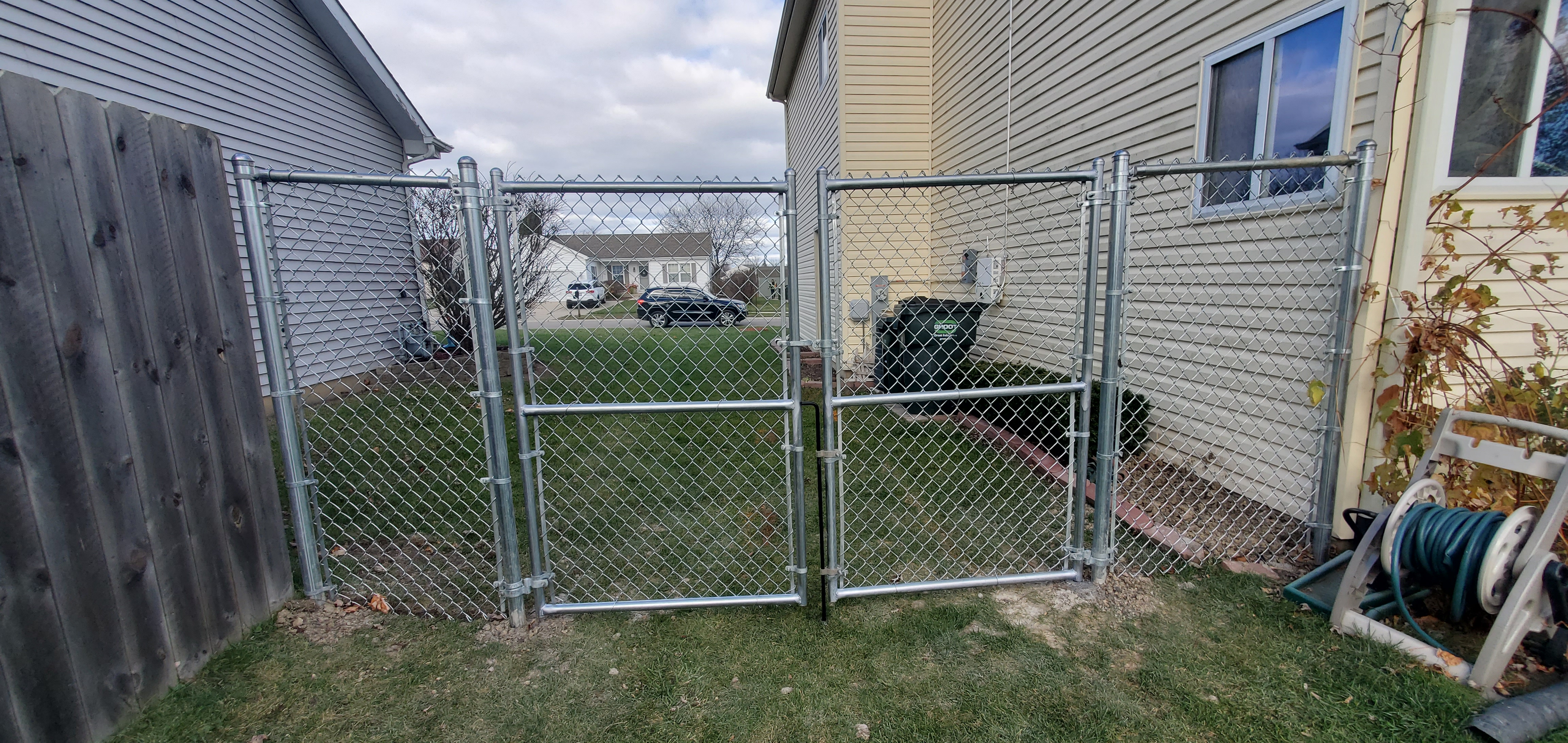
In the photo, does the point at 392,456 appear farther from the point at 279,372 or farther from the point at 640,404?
the point at 640,404

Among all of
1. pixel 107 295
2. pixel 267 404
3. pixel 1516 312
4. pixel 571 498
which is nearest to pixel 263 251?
pixel 107 295

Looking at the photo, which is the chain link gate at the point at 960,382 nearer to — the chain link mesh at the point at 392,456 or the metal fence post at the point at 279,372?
the chain link mesh at the point at 392,456

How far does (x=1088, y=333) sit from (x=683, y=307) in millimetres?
1630

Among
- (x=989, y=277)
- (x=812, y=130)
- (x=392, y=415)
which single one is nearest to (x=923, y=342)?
(x=989, y=277)

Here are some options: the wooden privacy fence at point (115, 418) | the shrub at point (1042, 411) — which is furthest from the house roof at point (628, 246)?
the shrub at point (1042, 411)

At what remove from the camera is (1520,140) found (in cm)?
273

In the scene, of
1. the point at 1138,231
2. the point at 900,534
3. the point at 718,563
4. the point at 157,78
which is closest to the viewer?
the point at 718,563

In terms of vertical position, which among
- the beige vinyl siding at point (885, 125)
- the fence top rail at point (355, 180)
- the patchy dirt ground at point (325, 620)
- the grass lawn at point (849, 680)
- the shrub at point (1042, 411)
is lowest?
the grass lawn at point (849, 680)

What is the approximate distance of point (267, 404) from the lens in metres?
6.89

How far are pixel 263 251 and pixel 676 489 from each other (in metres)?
2.59

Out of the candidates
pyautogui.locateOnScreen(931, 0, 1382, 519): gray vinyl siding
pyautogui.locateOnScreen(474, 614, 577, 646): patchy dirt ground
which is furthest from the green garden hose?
pyautogui.locateOnScreen(474, 614, 577, 646): patchy dirt ground

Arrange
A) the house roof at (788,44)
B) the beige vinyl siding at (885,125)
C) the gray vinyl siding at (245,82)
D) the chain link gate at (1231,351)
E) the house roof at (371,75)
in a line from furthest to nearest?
the house roof at (788,44), the beige vinyl siding at (885,125), the house roof at (371,75), the gray vinyl siding at (245,82), the chain link gate at (1231,351)

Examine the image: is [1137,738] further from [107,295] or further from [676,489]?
[107,295]

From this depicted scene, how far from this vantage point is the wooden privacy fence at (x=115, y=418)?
1.66 m
